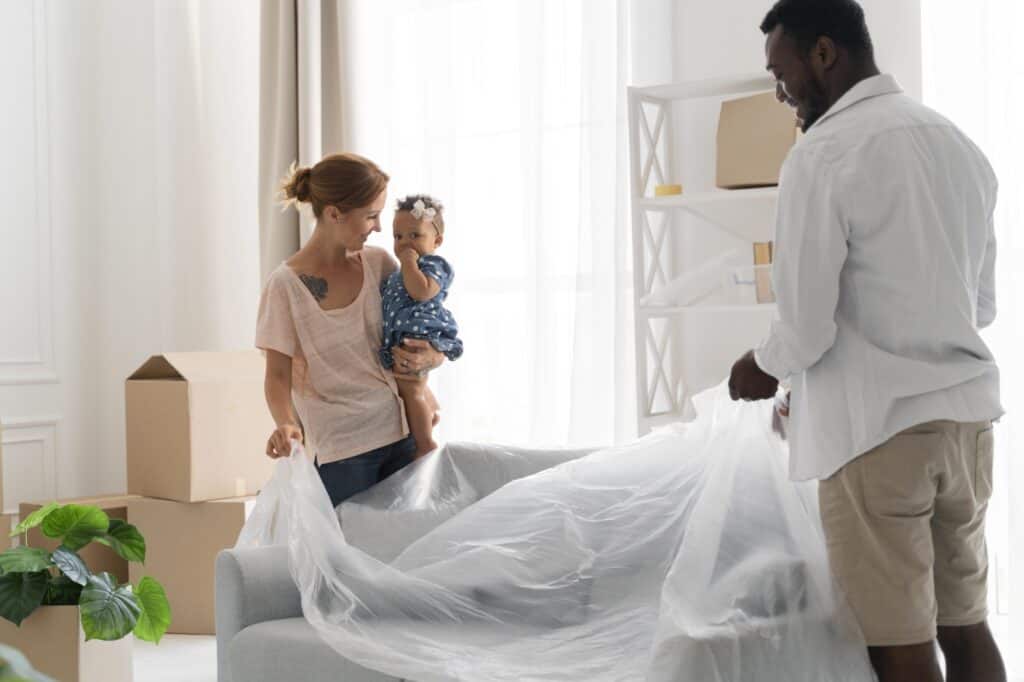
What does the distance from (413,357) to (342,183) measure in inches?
16.1

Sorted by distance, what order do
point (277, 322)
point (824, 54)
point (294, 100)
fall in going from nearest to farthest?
point (824, 54) → point (277, 322) → point (294, 100)

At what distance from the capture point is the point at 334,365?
104 inches

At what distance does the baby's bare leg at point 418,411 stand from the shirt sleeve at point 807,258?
42.6 inches

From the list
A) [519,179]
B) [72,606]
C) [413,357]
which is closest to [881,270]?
[413,357]

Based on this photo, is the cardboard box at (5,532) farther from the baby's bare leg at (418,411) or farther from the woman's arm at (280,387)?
the baby's bare leg at (418,411)

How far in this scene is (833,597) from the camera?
1.81 meters

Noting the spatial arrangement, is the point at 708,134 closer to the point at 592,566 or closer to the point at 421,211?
the point at 421,211

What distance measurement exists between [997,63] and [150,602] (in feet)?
7.98

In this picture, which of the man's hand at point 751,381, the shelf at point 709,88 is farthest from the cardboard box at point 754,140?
the man's hand at point 751,381

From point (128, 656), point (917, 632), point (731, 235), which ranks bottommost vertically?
point (128, 656)

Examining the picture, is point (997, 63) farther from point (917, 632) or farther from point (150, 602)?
point (150, 602)

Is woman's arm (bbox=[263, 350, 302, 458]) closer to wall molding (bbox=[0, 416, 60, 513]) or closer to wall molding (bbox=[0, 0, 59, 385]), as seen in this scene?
wall molding (bbox=[0, 416, 60, 513])

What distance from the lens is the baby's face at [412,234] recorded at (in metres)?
2.68

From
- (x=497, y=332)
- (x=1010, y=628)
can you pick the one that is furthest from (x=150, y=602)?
(x=1010, y=628)
